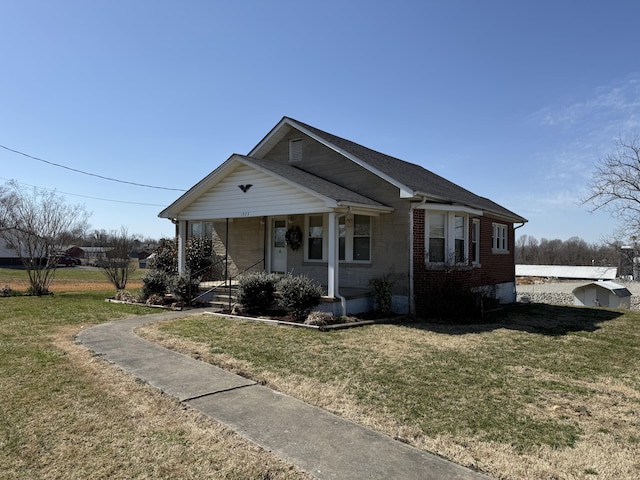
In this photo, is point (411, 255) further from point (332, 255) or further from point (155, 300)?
point (155, 300)

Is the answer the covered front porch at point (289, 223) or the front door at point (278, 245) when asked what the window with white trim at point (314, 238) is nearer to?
the covered front porch at point (289, 223)

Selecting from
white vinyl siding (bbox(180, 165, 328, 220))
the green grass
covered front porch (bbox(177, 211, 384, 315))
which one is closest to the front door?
→ covered front porch (bbox(177, 211, 384, 315))

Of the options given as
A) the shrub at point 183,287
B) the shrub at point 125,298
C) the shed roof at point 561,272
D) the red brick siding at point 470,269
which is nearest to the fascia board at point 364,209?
the red brick siding at point 470,269

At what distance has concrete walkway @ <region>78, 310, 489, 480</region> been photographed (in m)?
3.46

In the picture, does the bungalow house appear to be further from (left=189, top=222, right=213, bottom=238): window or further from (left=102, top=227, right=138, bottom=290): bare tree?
(left=102, top=227, right=138, bottom=290): bare tree

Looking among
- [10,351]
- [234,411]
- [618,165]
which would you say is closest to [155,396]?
[234,411]

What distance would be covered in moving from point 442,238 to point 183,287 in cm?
809

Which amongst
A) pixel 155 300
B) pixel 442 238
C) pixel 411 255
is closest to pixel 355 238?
pixel 411 255

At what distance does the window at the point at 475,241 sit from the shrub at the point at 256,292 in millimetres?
7013

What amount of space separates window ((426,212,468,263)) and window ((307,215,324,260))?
362cm

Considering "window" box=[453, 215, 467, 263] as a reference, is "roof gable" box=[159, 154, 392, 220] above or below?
above

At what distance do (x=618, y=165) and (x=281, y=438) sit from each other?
2051cm

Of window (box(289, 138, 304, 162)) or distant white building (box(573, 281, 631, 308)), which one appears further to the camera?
distant white building (box(573, 281, 631, 308))

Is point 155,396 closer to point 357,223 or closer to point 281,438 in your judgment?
point 281,438
